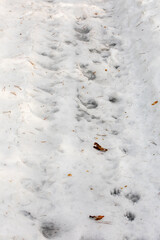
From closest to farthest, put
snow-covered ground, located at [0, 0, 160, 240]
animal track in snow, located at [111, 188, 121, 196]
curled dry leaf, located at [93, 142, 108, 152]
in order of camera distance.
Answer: snow-covered ground, located at [0, 0, 160, 240]
animal track in snow, located at [111, 188, 121, 196]
curled dry leaf, located at [93, 142, 108, 152]

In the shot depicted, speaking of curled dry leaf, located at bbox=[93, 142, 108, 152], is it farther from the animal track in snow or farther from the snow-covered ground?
the animal track in snow

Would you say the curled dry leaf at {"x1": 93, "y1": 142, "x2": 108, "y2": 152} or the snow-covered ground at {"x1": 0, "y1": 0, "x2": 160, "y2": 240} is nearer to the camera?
the snow-covered ground at {"x1": 0, "y1": 0, "x2": 160, "y2": 240}

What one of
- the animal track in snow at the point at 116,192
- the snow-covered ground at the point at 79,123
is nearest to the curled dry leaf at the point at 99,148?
the snow-covered ground at the point at 79,123

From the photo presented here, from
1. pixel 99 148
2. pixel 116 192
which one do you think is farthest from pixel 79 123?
pixel 116 192

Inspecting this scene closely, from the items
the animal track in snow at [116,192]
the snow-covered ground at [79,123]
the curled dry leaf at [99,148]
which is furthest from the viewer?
the curled dry leaf at [99,148]

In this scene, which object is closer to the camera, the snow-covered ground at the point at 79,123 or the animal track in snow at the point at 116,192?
the snow-covered ground at the point at 79,123

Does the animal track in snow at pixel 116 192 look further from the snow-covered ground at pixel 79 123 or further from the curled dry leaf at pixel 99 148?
the curled dry leaf at pixel 99 148

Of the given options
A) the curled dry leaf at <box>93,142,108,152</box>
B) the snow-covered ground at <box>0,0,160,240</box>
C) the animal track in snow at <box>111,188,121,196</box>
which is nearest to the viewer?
the snow-covered ground at <box>0,0,160,240</box>

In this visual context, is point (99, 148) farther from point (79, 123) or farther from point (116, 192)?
point (116, 192)

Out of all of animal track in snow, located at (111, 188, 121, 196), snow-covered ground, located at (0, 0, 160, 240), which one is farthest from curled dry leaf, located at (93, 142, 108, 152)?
animal track in snow, located at (111, 188, 121, 196)
